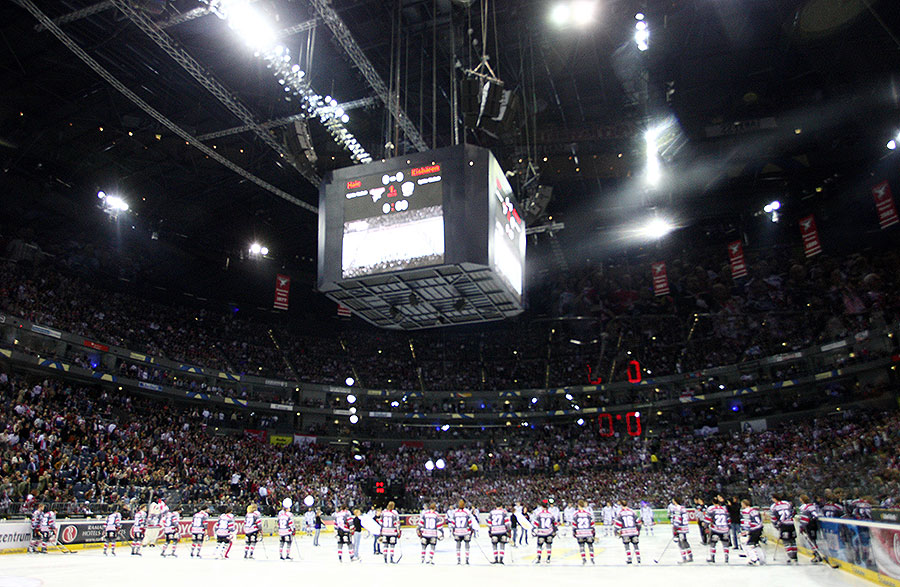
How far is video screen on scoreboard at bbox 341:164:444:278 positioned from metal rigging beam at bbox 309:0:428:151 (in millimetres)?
3080

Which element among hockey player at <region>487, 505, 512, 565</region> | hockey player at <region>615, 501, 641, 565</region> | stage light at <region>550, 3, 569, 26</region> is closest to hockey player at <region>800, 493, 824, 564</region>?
hockey player at <region>615, 501, 641, 565</region>

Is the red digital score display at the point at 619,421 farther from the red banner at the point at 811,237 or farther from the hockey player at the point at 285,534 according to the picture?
the hockey player at the point at 285,534

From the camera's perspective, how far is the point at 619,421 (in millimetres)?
49094

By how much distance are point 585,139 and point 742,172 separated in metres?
11.5

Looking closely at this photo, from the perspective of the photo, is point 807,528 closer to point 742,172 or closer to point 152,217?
point 742,172

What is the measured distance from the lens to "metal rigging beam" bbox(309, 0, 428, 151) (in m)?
16.2

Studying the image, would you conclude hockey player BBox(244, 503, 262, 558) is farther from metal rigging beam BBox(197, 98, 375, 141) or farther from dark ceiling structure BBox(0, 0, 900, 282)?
metal rigging beam BBox(197, 98, 375, 141)

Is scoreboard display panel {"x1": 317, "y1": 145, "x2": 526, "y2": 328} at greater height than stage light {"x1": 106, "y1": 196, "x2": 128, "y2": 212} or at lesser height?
lesser

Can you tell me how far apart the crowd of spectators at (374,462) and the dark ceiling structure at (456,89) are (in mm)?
13185

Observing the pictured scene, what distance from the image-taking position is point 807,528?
1387 centimetres

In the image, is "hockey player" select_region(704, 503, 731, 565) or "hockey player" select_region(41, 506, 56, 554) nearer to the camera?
"hockey player" select_region(704, 503, 731, 565)

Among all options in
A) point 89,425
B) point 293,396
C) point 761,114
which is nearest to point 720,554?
point 761,114

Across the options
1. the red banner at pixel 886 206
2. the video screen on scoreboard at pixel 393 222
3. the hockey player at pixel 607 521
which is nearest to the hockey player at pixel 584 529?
the video screen on scoreboard at pixel 393 222

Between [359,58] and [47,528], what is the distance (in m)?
18.1
